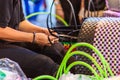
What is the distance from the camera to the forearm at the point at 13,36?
1270mm

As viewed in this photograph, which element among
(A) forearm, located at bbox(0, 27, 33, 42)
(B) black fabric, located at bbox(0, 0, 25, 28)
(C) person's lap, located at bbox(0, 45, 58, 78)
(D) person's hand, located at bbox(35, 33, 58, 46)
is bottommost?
(C) person's lap, located at bbox(0, 45, 58, 78)

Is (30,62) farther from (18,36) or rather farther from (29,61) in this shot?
(18,36)

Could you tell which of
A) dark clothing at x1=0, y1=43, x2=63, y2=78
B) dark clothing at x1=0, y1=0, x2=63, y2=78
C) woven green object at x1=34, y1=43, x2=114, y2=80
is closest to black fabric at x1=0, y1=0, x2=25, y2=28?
dark clothing at x1=0, y1=0, x2=63, y2=78

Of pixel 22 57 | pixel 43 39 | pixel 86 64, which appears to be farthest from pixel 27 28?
pixel 86 64

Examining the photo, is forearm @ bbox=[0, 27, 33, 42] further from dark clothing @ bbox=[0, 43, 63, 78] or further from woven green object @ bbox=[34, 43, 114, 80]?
woven green object @ bbox=[34, 43, 114, 80]

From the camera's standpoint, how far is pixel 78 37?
139 centimetres

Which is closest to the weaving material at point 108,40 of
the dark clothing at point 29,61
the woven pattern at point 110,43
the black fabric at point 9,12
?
the woven pattern at point 110,43

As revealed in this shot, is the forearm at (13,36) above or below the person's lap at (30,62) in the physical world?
above

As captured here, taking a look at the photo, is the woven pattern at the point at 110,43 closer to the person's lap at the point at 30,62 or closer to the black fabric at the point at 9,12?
the person's lap at the point at 30,62

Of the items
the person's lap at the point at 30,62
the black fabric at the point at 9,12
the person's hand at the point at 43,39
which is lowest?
the person's lap at the point at 30,62

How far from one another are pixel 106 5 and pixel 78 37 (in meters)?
0.64

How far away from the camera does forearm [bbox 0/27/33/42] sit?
1.27 metres

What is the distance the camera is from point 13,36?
4.26ft

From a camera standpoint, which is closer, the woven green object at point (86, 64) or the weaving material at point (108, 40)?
the woven green object at point (86, 64)
